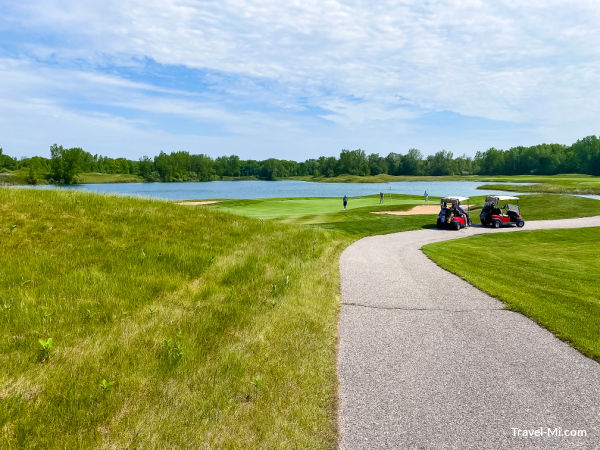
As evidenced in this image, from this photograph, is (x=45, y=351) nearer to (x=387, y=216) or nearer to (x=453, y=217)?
(x=453, y=217)

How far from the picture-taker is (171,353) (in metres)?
5.80

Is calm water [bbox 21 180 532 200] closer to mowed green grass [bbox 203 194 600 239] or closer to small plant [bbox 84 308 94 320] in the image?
mowed green grass [bbox 203 194 600 239]

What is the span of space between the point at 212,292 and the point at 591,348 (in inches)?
321

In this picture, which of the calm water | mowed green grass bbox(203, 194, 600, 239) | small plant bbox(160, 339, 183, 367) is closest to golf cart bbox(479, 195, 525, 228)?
mowed green grass bbox(203, 194, 600, 239)

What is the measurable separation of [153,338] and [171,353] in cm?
72

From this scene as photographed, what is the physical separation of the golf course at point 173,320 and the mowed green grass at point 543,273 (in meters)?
0.09

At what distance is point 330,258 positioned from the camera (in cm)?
Answer: 1544

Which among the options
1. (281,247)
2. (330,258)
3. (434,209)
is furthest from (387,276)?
(434,209)

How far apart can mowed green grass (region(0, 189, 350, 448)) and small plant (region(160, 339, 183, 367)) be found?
2 cm

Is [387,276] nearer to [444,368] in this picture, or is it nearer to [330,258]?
[330,258]

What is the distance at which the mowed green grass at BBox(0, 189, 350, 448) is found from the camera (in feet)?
14.3

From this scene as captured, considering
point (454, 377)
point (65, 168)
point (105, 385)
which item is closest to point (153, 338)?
point (105, 385)

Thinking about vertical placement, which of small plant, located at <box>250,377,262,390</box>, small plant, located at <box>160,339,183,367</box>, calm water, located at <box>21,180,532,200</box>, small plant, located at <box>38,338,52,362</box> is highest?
calm water, located at <box>21,180,532,200</box>

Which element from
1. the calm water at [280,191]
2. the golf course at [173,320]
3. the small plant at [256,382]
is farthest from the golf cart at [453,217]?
the calm water at [280,191]
